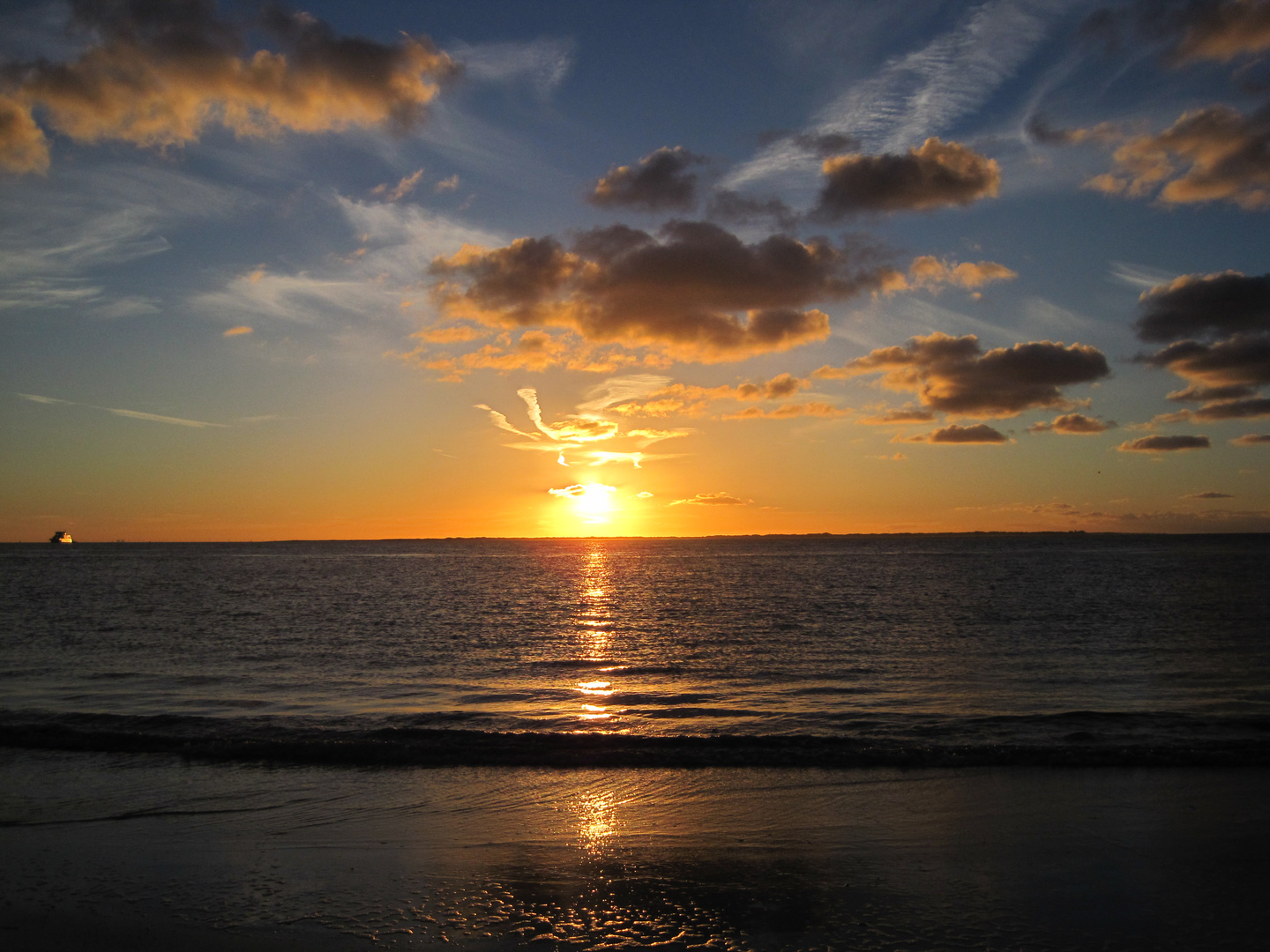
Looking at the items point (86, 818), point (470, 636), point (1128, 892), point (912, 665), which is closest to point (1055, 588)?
point (912, 665)

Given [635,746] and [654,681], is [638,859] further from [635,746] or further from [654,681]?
[654,681]

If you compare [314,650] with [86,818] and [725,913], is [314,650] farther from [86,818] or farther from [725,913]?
[725,913]

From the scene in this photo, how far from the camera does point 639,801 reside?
10.9 m

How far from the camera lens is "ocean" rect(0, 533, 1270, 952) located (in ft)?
23.6

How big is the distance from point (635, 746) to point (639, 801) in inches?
129

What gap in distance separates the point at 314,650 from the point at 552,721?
725 inches

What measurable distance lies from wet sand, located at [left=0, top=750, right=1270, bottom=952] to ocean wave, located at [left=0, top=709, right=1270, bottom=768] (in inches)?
30.0

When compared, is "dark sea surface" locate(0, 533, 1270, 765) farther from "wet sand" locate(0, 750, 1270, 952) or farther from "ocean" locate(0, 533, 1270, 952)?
"wet sand" locate(0, 750, 1270, 952)

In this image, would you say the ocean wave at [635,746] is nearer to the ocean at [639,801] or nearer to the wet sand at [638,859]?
the ocean at [639,801]

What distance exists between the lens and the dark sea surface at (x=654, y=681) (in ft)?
46.8

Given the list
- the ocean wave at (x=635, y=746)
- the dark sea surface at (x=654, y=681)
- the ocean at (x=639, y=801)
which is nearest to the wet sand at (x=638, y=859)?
the ocean at (x=639, y=801)

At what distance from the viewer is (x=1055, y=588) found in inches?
2753

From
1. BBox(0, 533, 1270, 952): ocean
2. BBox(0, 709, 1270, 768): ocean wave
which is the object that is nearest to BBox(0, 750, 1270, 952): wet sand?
BBox(0, 533, 1270, 952): ocean

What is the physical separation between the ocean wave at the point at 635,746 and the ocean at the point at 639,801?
0.32 feet
